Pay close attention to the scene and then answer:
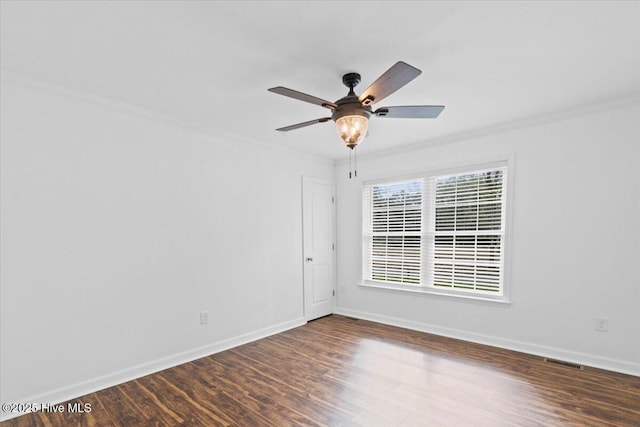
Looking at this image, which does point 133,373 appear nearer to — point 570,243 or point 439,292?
point 439,292

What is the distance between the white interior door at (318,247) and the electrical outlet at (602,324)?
321 cm

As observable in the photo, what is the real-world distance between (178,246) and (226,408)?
1.60 metres

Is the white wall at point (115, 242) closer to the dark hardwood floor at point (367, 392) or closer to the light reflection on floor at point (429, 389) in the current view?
the dark hardwood floor at point (367, 392)

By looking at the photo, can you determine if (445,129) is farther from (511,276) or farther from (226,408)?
(226,408)

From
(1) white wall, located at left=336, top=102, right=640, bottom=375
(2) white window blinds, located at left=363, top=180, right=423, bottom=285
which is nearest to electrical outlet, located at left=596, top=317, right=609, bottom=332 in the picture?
(1) white wall, located at left=336, top=102, right=640, bottom=375

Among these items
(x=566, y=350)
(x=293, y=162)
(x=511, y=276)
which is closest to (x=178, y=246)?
(x=293, y=162)

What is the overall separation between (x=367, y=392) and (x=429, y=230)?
90.3 inches

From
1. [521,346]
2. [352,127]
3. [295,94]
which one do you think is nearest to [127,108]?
[295,94]

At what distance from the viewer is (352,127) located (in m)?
2.14

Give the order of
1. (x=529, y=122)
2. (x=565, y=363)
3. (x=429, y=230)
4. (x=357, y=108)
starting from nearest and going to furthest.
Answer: (x=357, y=108)
(x=565, y=363)
(x=529, y=122)
(x=429, y=230)

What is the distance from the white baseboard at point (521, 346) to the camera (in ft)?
9.13

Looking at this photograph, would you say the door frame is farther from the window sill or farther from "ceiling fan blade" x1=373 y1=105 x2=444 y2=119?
"ceiling fan blade" x1=373 y1=105 x2=444 y2=119

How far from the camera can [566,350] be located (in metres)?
3.03

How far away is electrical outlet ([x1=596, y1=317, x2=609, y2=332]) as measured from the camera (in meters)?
2.84
